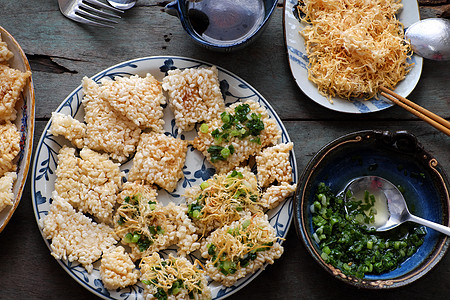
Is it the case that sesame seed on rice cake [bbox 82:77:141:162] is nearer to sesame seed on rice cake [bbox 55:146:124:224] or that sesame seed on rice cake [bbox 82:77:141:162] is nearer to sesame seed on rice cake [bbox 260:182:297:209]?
sesame seed on rice cake [bbox 55:146:124:224]

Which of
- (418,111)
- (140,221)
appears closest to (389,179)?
(418,111)

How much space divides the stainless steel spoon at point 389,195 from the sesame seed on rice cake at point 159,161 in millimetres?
980

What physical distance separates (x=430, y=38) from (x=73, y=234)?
2.28m

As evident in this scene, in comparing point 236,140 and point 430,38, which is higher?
point 430,38

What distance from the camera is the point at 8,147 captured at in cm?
228

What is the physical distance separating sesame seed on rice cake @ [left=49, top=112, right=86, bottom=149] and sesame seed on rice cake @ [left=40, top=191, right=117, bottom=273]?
1.01ft

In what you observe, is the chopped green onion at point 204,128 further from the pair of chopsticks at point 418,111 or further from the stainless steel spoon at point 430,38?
the stainless steel spoon at point 430,38

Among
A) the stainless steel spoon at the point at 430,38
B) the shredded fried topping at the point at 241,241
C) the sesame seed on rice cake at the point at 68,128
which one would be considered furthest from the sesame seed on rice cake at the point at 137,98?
the stainless steel spoon at the point at 430,38

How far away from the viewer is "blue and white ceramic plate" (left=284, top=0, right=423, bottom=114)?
7.99ft

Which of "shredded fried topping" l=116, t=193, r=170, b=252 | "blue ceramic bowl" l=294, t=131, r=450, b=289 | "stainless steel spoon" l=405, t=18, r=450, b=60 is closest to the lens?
"blue ceramic bowl" l=294, t=131, r=450, b=289

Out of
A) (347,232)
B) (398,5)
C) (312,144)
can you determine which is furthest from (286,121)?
(398,5)

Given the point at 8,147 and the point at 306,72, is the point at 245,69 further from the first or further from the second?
the point at 8,147

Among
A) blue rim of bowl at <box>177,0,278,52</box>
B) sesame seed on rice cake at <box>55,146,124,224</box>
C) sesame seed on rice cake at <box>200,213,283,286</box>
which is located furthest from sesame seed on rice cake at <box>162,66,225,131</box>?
sesame seed on rice cake at <box>200,213,283,286</box>

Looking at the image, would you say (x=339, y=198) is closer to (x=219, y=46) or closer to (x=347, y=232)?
(x=347, y=232)
